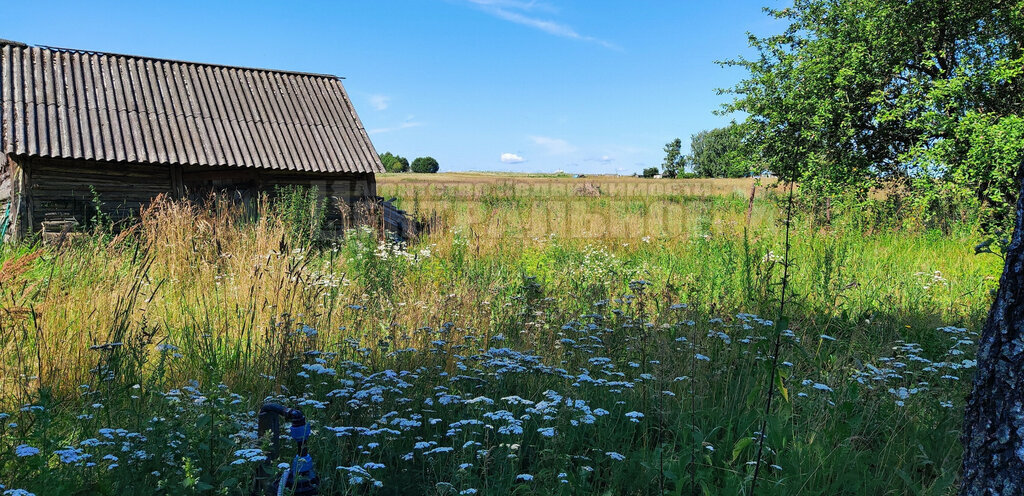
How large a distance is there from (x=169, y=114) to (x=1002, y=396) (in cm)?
1397

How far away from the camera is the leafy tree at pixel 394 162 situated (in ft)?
341

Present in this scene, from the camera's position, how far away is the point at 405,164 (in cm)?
11506

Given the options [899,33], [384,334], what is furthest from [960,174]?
[384,334]

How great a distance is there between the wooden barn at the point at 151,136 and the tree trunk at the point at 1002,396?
30.9ft

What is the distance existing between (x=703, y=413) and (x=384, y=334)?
7.36ft

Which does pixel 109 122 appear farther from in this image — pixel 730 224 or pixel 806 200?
pixel 806 200

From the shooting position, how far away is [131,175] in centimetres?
1216

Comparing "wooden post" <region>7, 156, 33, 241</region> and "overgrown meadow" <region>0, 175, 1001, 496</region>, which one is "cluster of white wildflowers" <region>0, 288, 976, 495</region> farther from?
"wooden post" <region>7, 156, 33, 241</region>

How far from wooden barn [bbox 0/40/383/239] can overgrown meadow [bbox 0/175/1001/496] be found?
17.6 feet

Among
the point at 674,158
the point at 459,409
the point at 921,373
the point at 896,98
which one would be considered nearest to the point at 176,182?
the point at 459,409

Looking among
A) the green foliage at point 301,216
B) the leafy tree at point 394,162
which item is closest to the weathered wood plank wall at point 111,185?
the green foliage at point 301,216

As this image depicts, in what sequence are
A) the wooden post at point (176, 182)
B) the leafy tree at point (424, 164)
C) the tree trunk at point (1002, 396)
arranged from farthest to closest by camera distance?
the leafy tree at point (424, 164)
the wooden post at point (176, 182)
the tree trunk at point (1002, 396)

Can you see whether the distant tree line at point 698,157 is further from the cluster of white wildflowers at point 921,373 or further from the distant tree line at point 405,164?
the cluster of white wildflowers at point 921,373

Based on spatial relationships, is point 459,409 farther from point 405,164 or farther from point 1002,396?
point 405,164
